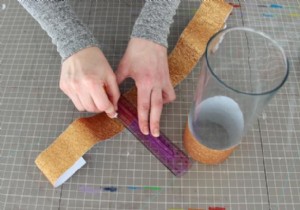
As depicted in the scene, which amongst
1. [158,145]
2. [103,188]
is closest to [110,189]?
[103,188]

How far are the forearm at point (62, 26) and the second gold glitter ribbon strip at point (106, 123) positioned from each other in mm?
142

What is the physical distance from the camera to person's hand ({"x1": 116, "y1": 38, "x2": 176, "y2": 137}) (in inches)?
22.3

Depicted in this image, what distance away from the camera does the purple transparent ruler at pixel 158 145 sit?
596 millimetres

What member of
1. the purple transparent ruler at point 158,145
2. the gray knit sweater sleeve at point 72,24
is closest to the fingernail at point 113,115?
the purple transparent ruler at point 158,145

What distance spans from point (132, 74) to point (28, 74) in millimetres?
264

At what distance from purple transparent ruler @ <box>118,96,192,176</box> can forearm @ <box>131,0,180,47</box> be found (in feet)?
0.46

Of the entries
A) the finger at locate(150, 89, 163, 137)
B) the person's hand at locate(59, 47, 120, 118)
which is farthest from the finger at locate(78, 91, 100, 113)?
the finger at locate(150, 89, 163, 137)

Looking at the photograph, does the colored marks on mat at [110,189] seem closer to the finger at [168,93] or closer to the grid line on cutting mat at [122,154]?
→ the grid line on cutting mat at [122,154]

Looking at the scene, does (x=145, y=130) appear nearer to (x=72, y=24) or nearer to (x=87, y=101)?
(x=87, y=101)

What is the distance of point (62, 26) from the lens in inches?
22.5

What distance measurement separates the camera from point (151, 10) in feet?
1.97

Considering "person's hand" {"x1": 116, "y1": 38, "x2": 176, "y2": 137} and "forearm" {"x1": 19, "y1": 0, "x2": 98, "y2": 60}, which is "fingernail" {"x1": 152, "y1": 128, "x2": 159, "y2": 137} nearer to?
"person's hand" {"x1": 116, "y1": 38, "x2": 176, "y2": 137}

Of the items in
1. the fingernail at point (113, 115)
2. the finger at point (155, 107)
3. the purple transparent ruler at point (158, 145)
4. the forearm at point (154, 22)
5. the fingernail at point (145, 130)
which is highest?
the forearm at point (154, 22)

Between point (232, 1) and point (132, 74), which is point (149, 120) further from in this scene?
point (232, 1)
